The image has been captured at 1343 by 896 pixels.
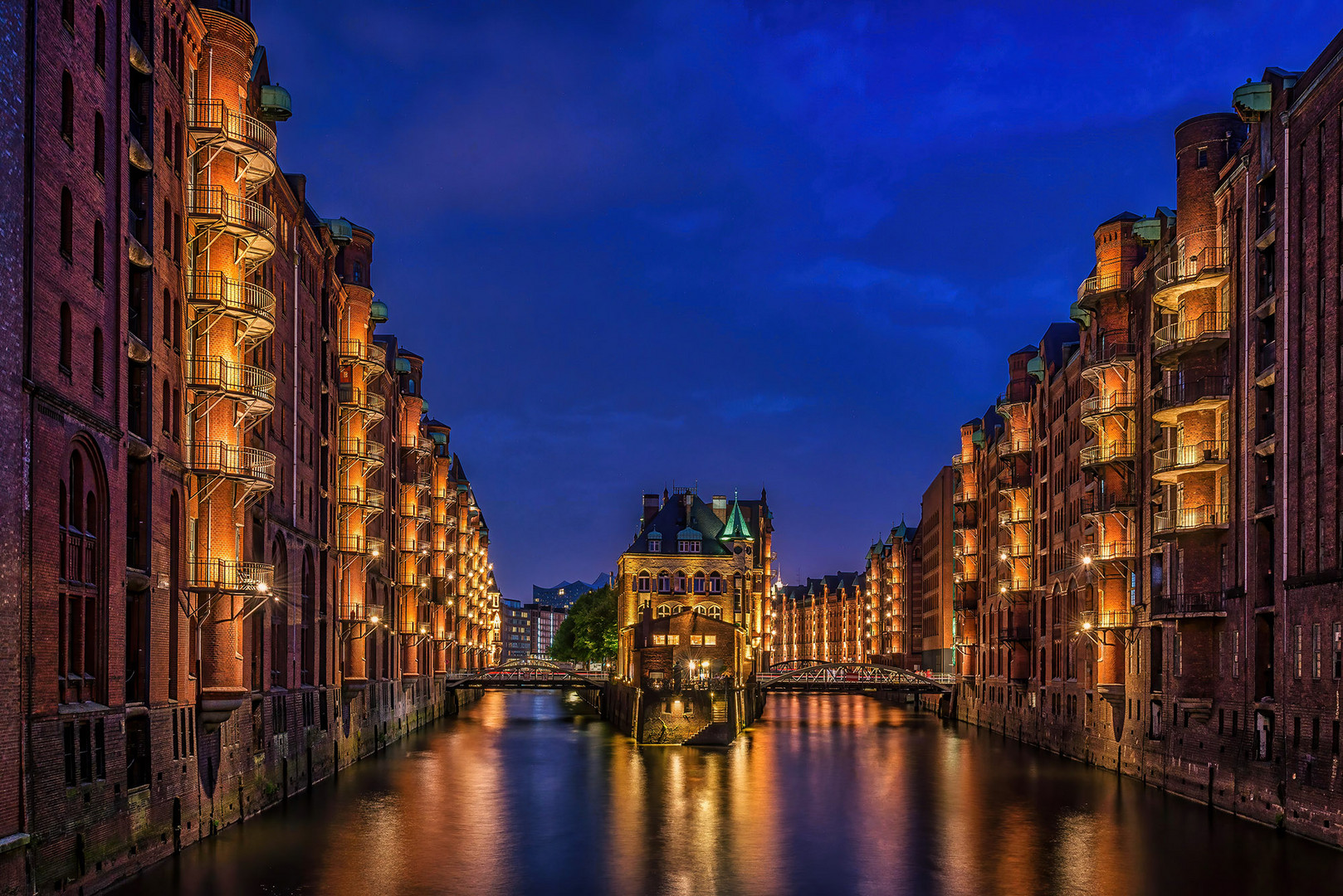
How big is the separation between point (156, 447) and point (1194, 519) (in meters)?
39.9

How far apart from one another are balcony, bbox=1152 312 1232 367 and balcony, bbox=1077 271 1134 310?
10842 mm

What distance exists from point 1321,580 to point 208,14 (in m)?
41.6

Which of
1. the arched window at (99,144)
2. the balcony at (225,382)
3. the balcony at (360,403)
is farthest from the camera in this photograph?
the balcony at (360,403)

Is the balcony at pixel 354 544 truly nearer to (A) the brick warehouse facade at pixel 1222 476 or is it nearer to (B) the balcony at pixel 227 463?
(B) the balcony at pixel 227 463

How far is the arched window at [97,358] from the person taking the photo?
35.4 metres

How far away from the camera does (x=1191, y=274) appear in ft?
182

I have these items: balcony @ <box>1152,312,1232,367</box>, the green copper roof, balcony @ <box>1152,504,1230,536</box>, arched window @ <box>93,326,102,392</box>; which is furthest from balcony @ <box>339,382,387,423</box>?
the green copper roof

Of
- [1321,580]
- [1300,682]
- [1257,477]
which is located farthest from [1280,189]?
[1300,682]

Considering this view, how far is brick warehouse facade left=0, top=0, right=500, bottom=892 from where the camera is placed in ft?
100

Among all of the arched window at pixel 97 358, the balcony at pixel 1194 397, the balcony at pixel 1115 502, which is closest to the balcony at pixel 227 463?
the arched window at pixel 97 358

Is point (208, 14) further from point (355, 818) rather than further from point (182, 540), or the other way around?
point (355, 818)

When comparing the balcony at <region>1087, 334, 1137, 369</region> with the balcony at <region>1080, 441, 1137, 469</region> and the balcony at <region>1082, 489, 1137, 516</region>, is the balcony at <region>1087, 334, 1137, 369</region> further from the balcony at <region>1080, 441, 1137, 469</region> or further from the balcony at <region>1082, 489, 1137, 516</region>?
the balcony at <region>1082, 489, 1137, 516</region>

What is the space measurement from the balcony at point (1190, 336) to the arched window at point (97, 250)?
135ft

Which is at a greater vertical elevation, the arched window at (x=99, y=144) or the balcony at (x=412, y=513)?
the arched window at (x=99, y=144)
